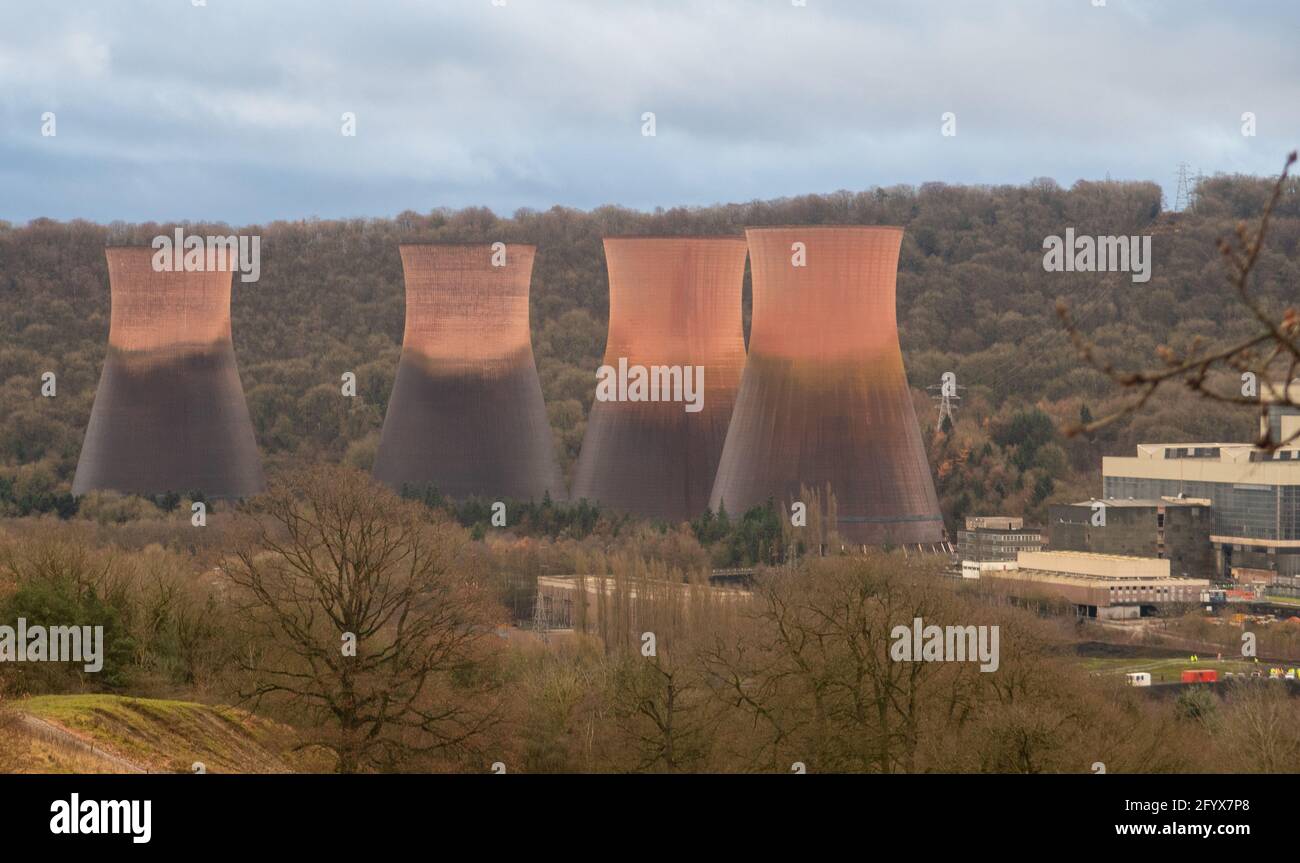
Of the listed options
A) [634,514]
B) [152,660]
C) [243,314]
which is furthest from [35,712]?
[243,314]

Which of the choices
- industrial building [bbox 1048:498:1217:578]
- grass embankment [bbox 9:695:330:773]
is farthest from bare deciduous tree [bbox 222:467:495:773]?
industrial building [bbox 1048:498:1217:578]

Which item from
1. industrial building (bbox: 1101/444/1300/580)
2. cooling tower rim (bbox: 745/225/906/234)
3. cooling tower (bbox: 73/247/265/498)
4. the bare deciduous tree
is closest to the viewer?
the bare deciduous tree

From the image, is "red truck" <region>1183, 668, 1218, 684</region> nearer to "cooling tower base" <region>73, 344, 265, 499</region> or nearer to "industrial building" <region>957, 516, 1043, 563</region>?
"industrial building" <region>957, 516, 1043, 563</region>

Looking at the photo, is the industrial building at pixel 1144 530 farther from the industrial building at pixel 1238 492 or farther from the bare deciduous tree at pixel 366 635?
the bare deciduous tree at pixel 366 635

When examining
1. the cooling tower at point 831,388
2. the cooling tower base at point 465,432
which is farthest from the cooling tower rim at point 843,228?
the cooling tower base at point 465,432

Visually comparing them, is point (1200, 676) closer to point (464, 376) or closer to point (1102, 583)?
point (1102, 583)
